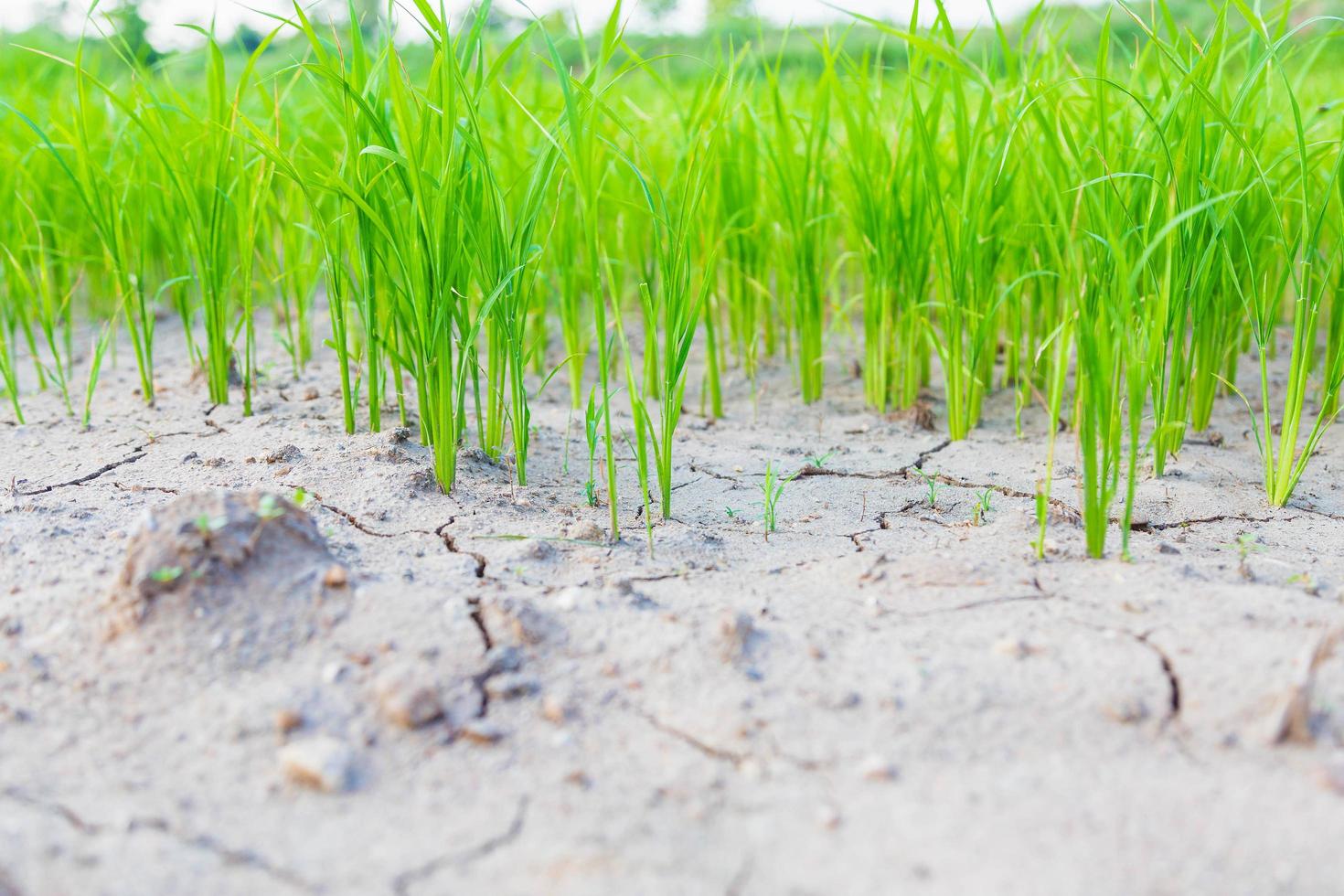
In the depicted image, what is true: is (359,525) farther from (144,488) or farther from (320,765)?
(320,765)

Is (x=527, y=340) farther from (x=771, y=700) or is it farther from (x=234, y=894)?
(x=234, y=894)

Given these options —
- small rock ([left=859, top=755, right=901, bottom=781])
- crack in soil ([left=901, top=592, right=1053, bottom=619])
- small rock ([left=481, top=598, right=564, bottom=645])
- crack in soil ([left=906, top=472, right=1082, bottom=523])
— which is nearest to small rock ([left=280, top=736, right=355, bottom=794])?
small rock ([left=481, top=598, right=564, bottom=645])

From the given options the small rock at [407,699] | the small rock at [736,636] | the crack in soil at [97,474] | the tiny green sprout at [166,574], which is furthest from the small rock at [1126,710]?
the crack in soil at [97,474]

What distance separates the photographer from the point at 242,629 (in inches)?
44.8

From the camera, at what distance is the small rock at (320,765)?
0.95 m

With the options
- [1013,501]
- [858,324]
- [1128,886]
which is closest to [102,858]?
[1128,886]

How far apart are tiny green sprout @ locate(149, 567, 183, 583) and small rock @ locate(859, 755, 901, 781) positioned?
0.77 metres

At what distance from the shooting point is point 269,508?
1212 millimetres

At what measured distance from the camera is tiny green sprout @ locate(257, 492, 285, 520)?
1208 mm

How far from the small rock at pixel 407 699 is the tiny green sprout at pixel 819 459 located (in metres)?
1.01

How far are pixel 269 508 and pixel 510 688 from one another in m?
0.38

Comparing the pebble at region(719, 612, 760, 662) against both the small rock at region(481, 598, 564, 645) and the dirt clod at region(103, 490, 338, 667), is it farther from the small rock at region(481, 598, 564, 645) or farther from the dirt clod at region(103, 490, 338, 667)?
the dirt clod at region(103, 490, 338, 667)

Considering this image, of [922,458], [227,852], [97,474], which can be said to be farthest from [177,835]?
[922,458]

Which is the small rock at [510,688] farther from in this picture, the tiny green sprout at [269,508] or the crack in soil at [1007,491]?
the crack in soil at [1007,491]
